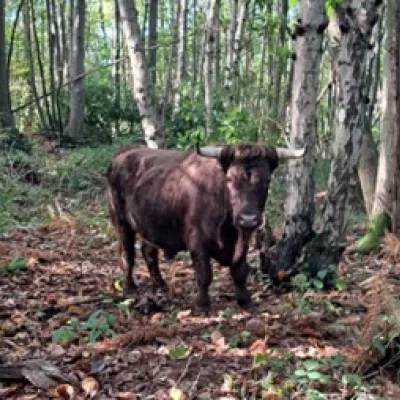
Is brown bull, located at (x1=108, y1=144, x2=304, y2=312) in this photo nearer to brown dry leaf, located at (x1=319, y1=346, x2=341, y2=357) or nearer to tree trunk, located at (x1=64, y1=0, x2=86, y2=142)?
brown dry leaf, located at (x1=319, y1=346, x2=341, y2=357)

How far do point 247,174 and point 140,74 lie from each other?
4.44 m

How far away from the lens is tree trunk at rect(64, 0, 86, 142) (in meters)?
17.8

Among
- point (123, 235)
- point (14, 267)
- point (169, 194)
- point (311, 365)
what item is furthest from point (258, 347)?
point (14, 267)

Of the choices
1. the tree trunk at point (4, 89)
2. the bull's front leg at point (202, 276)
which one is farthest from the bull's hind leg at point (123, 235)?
the tree trunk at point (4, 89)

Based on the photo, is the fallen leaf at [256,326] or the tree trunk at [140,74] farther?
the tree trunk at [140,74]

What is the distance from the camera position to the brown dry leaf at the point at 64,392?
4414 millimetres

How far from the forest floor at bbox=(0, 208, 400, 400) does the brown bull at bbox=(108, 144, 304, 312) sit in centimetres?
39

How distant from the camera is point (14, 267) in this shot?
7516mm

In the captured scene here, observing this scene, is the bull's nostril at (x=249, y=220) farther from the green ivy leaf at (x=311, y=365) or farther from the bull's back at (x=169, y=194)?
the green ivy leaf at (x=311, y=365)

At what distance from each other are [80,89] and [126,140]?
1658mm

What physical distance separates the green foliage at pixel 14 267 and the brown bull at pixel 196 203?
1.07 metres

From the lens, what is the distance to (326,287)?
6.71 metres

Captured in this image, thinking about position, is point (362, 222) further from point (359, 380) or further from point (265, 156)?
point (359, 380)

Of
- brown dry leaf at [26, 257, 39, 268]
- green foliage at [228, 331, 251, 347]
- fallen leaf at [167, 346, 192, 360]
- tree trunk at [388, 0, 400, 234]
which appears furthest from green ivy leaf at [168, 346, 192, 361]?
tree trunk at [388, 0, 400, 234]
